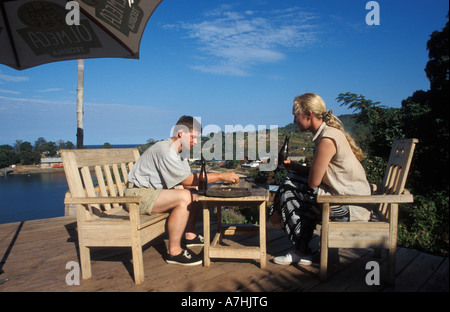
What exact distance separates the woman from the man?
0.54 meters

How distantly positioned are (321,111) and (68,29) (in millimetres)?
2522

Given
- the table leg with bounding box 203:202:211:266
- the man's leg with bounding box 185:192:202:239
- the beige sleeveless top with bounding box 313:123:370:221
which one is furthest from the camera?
the man's leg with bounding box 185:192:202:239

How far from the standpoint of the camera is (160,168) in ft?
8.23

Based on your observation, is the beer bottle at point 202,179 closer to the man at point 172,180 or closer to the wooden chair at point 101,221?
the man at point 172,180

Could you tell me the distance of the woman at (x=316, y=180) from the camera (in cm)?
218

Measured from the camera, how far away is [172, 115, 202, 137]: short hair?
103 inches

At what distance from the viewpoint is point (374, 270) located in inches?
85.0

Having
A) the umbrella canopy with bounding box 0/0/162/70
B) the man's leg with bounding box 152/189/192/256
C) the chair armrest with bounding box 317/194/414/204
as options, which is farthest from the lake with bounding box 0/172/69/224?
the chair armrest with bounding box 317/194/414/204

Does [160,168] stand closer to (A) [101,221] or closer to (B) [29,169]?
(A) [101,221]

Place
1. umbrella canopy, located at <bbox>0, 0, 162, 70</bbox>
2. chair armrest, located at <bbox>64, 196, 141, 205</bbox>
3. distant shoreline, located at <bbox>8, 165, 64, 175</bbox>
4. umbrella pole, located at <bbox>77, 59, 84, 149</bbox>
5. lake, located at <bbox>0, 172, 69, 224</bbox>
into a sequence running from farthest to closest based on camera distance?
1. distant shoreline, located at <bbox>8, 165, 64, 175</bbox>
2. lake, located at <bbox>0, 172, 69, 224</bbox>
3. umbrella pole, located at <bbox>77, 59, 84, 149</bbox>
4. umbrella canopy, located at <bbox>0, 0, 162, 70</bbox>
5. chair armrest, located at <bbox>64, 196, 141, 205</bbox>

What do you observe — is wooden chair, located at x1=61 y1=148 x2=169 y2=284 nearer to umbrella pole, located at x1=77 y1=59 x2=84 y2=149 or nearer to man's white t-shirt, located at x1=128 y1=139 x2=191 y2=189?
man's white t-shirt, located at x1=128 y1=139 x2=191 y2=189

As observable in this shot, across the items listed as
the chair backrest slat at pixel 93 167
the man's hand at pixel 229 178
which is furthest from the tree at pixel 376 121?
the chair backrest slat at pixel 93 167
